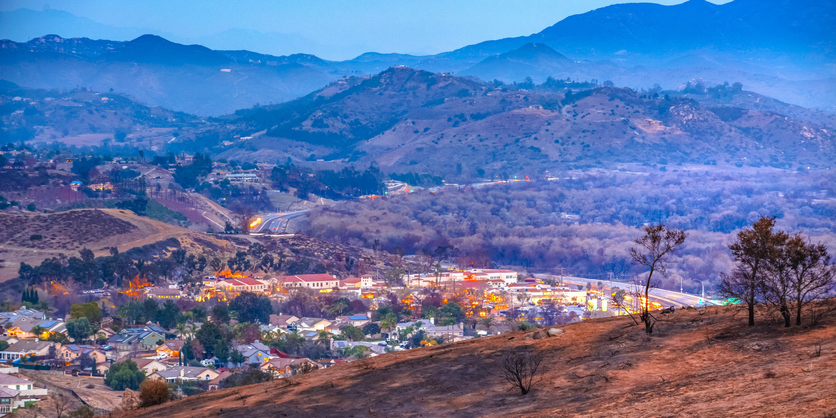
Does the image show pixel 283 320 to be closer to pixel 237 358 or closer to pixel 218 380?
pixel 237 358

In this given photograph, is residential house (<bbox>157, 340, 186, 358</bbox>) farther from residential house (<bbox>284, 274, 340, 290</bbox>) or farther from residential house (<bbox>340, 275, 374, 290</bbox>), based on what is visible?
residential house (<bbox>340, 275, 374, 290</bbox>)

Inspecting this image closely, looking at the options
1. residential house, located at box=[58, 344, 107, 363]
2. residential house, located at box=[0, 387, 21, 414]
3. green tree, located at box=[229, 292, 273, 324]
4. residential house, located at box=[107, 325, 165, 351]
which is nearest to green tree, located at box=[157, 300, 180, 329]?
residential house, located at box=[107, 325, 165, 351]

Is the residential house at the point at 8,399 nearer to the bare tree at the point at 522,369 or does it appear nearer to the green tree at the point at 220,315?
the green tree at the point at 220,315

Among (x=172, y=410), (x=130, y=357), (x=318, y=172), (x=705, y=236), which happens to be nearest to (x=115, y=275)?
(x=130, y=357)

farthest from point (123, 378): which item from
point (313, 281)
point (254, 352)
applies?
point (313, 281)

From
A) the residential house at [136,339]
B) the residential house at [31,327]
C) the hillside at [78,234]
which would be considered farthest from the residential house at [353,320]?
the hillside at [78,234]

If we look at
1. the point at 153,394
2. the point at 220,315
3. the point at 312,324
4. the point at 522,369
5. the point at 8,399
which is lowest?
the point at 312,324
